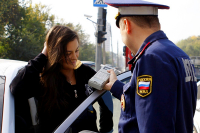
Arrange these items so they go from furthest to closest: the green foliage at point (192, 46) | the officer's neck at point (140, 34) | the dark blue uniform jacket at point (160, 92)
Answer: the green foliage at point (192, 46), the officer's neck at point (140, 34), the dark blue uniform jacket at point (160, 92)

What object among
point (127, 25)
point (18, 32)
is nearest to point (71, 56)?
point (127, 25)

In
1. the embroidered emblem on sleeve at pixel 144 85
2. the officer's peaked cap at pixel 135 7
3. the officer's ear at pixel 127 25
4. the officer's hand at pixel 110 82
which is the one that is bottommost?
the officer's hand at pixel 110 82

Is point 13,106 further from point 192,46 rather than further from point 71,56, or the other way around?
point 192,46

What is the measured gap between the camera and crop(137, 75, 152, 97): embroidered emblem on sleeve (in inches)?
33.4

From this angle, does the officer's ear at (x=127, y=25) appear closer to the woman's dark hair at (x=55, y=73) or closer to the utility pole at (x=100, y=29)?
the woman's dark hair at (x=55, y=73)

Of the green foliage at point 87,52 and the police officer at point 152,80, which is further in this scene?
the green foliage at point 87,52

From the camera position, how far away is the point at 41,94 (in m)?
1.66

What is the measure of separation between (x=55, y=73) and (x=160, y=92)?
1.14 metres

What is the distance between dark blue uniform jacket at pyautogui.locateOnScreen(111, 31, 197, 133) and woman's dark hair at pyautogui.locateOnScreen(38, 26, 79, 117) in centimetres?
76

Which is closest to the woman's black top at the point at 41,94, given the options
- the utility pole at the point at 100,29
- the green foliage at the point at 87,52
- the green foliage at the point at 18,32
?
the utility pole at the point at 100,29

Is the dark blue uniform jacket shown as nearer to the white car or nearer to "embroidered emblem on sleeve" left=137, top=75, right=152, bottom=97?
"embroidered emblem on sleeve" left=137, top=75, right=152, bottom=97

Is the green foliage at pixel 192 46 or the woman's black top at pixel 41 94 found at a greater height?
the woman's black top at pixel 41 94

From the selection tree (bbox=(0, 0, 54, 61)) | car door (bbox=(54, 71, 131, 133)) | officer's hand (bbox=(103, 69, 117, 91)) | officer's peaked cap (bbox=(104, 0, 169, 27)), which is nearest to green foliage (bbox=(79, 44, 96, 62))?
tree (bbox=(0, 0, 54, 61))

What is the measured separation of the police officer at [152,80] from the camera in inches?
32.5
